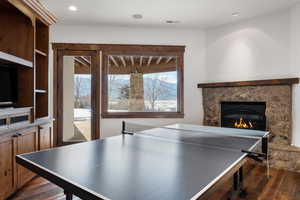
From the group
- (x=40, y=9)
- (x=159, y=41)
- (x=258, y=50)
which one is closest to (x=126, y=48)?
(x=159, y=41)

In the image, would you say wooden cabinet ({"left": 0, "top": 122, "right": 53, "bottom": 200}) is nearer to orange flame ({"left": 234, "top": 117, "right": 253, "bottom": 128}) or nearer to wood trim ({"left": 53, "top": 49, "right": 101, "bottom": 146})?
wood trim ({"left": 53, "top": 49, "right": 101, "bottom": 146})

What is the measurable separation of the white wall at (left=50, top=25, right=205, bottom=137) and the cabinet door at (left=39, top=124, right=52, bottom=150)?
1410mm

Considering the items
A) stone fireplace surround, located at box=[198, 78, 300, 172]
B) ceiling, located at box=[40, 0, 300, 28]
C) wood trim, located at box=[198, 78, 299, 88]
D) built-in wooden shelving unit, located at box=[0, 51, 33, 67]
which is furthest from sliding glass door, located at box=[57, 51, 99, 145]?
stone fireplace surround, located at box=[198, 78, 300, 172]

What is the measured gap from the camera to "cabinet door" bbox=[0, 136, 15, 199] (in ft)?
6.72

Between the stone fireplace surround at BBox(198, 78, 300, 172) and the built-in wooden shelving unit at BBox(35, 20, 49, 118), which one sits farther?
the stone fireplace surround at BBox(198, 78, 300, 172)

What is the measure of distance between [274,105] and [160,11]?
2703 mm

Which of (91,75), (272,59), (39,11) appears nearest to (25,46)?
(39,11)

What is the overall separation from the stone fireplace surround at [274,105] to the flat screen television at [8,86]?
351 centimetres

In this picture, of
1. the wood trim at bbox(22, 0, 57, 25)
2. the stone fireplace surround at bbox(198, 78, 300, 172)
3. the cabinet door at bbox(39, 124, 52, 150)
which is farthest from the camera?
the stone fireplace surround at bbox(198, 78, 300, 172)

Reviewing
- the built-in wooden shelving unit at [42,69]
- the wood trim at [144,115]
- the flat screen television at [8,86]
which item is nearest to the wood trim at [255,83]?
the wood trim at [144,115]

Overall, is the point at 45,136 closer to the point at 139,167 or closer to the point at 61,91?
the point at 61,91

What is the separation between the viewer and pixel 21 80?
2.73m

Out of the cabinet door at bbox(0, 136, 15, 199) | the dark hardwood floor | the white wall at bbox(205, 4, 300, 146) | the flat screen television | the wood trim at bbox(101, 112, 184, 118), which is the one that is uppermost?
the white wall at bbox(205, 4, 300, 146)

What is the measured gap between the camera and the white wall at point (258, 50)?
3.45 metres
